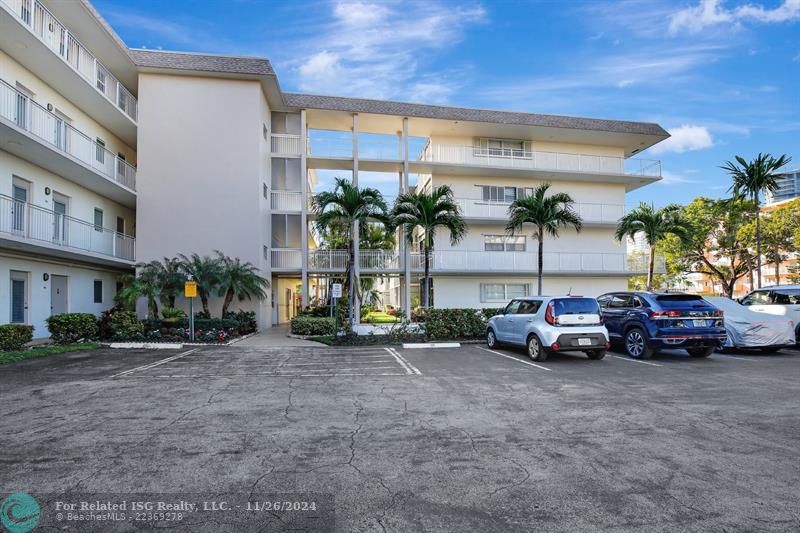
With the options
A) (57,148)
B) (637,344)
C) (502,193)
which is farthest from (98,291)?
(637,344)

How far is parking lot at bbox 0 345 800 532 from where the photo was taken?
3.52 metres

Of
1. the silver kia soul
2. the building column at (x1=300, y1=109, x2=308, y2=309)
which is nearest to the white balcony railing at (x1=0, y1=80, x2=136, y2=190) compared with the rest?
the building column at (x1=300, y1=109, x2=308, y2=309)

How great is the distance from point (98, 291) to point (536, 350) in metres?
19.3

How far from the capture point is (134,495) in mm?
3711

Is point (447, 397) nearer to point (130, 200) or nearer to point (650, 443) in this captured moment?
point (650, 443)

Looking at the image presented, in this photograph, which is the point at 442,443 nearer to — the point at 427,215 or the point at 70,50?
the point at 427,215

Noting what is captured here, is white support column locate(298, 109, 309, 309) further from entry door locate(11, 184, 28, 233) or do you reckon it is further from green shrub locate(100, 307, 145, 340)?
entry door locate(11, 184, 28, 233)

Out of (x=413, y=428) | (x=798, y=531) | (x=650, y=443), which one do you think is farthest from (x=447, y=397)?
(x=798, y=531)

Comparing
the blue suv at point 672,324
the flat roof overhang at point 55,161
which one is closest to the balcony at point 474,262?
the flat roof overhang at point 55,161

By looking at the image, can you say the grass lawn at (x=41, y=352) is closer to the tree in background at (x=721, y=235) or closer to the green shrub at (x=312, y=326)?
the green shrub at (x=312, y=326)

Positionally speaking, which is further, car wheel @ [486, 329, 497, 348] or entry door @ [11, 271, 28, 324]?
entry door @ [11, 271, 28, 324]

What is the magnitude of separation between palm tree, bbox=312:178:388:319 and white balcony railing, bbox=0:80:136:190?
8.96 meters

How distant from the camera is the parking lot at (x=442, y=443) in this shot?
11.6 feet

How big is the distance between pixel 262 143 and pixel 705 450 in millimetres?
21356
